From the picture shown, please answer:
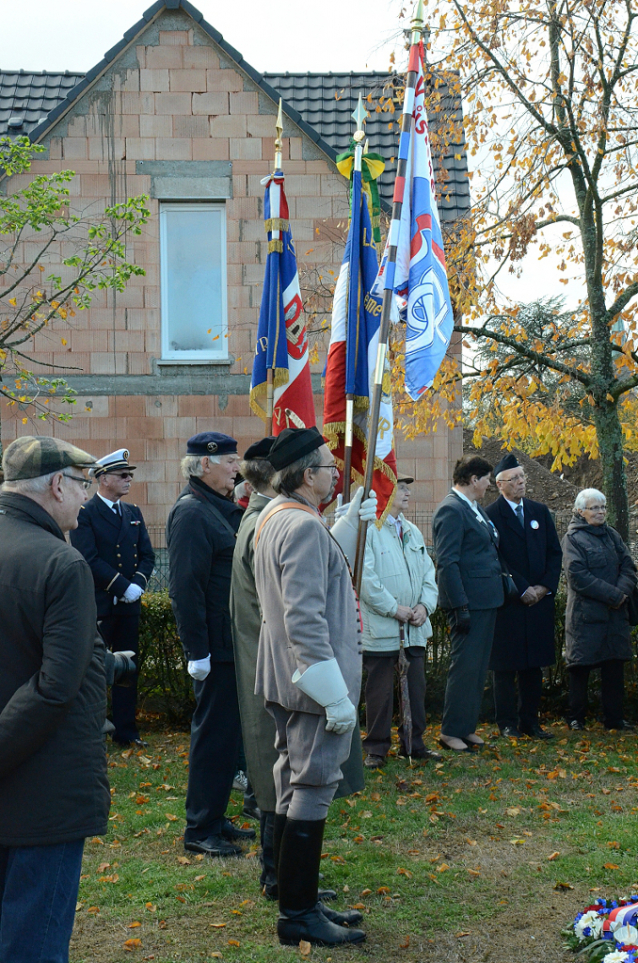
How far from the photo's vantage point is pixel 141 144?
1393cm

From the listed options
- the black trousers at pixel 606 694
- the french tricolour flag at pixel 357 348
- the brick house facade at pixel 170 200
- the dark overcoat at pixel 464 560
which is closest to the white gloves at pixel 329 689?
the french tricolour flag at pixel 357 348

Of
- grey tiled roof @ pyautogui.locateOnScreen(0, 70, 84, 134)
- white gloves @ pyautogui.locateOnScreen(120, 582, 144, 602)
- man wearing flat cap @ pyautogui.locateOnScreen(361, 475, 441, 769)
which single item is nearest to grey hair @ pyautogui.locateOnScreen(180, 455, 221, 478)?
man wearing flat cap @ pyautogui.locateOnScreen(361, 475, 441, 769)

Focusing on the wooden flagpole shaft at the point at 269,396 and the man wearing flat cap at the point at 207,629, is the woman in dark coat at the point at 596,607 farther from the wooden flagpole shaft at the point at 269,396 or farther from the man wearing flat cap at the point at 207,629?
the man wearing flat cap at the point at 207,629

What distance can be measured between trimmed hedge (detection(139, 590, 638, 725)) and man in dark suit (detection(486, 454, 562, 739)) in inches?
24.7

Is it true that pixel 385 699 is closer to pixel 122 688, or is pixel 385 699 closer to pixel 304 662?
pixel 122 688

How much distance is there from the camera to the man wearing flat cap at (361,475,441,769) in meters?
7.01

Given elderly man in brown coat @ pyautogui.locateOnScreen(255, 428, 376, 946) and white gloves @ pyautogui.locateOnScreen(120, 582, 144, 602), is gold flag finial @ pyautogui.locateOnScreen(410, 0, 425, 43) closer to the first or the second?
elderly man in brown coat @ pyautogui.locateOnScreen(255, 428, 376, 946)

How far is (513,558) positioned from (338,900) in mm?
3933

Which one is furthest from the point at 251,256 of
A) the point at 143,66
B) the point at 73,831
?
the point at 73,831

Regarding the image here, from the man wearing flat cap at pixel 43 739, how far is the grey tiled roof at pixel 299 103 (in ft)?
35.0

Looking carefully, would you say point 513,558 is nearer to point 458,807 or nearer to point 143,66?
point 458,807

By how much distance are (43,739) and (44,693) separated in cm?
15

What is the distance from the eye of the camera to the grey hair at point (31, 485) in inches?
117

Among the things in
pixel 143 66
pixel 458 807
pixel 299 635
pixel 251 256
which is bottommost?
pixel 458 807
